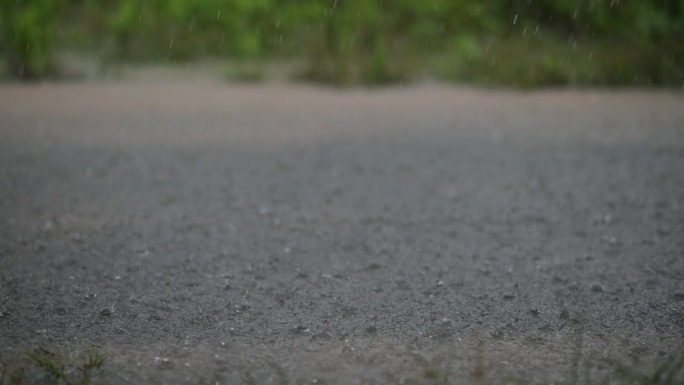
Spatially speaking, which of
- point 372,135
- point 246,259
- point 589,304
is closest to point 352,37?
point 372,135

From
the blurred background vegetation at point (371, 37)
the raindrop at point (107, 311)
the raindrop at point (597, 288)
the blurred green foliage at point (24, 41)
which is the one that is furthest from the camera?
the blurred green foliage at point (24, 41)

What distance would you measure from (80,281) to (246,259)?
0.79 meters

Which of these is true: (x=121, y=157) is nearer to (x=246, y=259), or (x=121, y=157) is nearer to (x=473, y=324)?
(x=246, y=259)

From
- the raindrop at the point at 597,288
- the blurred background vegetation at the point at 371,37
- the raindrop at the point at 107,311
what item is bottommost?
the raindrop at the point at 107,311

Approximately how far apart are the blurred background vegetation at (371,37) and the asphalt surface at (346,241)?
1.76 meters

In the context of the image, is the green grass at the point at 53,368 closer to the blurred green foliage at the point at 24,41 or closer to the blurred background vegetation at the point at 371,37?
the blurred background vegetation at the point at 371,37

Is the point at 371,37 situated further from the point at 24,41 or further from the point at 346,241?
the point at 346,241

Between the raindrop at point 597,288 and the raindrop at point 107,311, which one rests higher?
the raindrop at point 597,288

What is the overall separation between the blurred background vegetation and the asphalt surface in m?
1.76

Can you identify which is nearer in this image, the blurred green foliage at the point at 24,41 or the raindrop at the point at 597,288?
the raindrop at the point at 597,288

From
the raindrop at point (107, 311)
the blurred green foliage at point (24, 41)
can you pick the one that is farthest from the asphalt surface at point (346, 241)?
the blurred green foliage at point (24, 41)

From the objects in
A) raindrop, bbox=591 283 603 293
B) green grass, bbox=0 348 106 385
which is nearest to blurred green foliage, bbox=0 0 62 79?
green grass, bbox=0 348 106 385

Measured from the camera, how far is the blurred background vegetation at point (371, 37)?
9.90 metres

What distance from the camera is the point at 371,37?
34.9ft
